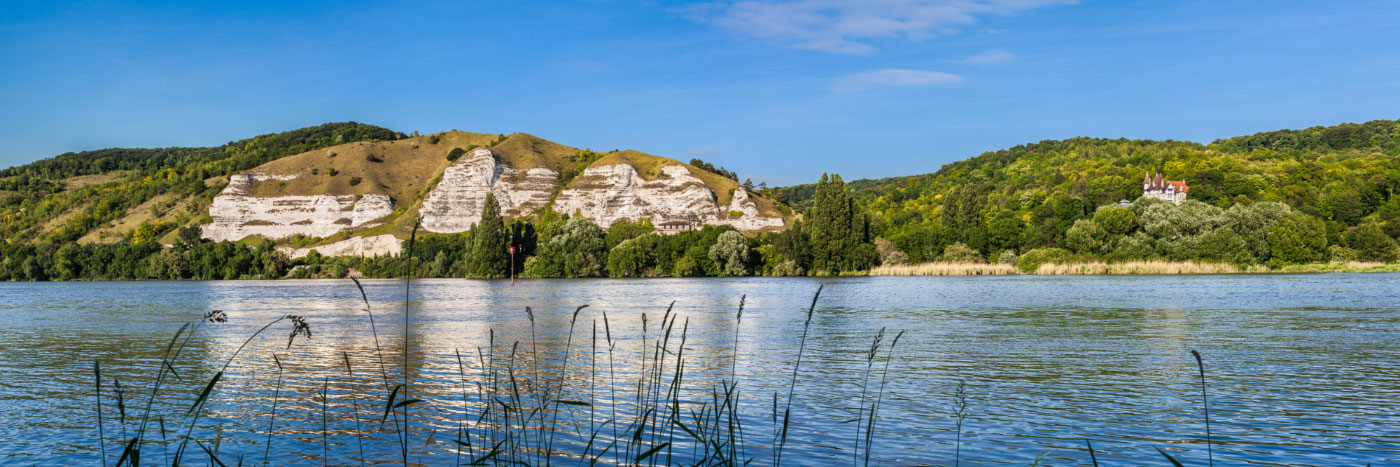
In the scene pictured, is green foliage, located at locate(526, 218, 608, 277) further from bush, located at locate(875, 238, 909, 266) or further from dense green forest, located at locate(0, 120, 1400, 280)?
bush, located at locate(875, 238, 909, 266)

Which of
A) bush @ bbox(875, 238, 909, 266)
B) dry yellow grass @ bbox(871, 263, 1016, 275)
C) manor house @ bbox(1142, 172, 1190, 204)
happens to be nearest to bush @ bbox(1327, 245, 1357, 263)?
dry yellow grass @ bbox(871, 263, 1016, 275)

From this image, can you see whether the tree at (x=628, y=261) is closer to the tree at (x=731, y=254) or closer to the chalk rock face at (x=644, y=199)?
the tree at (x=731, y=254)

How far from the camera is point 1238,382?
1339 cm

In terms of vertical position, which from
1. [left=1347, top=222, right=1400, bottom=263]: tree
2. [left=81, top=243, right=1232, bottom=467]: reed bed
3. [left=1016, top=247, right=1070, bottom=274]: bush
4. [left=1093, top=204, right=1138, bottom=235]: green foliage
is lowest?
[left=81, top=243, right=1232, bottom=467]: reed bed

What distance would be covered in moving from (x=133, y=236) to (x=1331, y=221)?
179062 millimetres

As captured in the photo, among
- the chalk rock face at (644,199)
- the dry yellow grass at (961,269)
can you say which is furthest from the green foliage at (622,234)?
the dry yellow grass at (961,269)

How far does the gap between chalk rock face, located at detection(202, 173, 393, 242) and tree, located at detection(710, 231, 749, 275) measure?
10191 centimetres

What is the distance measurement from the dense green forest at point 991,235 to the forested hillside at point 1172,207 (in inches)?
9.2

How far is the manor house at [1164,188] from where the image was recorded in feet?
413

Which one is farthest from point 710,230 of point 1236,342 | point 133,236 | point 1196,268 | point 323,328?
point 133,236

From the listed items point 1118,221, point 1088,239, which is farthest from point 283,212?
point 1118,221

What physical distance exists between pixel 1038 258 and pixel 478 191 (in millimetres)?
124612

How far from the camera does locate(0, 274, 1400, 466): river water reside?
903 centimetres

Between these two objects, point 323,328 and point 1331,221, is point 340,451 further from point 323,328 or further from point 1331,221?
point 1331,221
